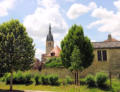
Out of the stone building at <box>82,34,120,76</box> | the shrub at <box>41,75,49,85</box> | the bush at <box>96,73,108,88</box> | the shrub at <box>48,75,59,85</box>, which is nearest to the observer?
the bush at <box>96,73,108,88</box>

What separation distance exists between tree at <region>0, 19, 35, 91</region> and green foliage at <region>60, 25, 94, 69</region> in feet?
18.2

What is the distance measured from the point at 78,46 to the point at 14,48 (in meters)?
9.91

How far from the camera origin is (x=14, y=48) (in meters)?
19.9

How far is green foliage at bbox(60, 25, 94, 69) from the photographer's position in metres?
23.3

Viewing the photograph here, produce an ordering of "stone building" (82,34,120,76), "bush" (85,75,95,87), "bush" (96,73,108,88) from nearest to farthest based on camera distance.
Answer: "bush" (96,73,108,88)
"bush" (85,75,95,87)
"stone building" (82,34,120,76)

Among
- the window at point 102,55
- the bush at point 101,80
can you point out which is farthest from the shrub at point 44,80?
the window at point 102,55

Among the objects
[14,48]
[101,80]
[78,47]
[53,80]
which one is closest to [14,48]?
[14,48]

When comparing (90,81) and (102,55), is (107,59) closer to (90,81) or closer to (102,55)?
(102,55)

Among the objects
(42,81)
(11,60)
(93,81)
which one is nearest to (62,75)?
(42,81)

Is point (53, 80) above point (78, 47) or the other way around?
the other way around

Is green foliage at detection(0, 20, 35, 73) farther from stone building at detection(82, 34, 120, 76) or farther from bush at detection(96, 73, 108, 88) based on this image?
stone building at detection(82, 34, 120, 76)

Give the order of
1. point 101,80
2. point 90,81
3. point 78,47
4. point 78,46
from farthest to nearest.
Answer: point 78,46 < point 78,47 < point 90,81 < point 101,80

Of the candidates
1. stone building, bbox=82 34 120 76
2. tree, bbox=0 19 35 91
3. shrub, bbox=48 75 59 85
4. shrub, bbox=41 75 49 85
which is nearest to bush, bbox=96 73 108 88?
shrub, bbox=48 75 59 85

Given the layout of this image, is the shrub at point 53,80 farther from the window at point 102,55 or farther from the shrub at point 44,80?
the window at point 102,55
